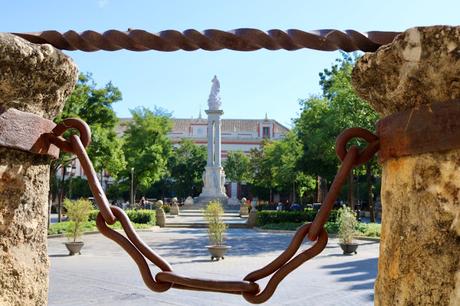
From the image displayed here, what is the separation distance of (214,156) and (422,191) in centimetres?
4805

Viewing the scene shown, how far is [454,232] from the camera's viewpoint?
1147mm

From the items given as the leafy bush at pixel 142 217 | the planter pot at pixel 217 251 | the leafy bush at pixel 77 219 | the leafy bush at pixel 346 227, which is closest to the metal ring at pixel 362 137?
the planter pot at pixel 217 251

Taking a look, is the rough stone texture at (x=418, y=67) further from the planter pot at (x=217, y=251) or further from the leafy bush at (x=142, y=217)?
the leafy bush at (x=142, y=217)

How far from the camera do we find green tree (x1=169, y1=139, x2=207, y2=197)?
63344 mm

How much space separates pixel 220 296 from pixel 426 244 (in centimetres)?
829

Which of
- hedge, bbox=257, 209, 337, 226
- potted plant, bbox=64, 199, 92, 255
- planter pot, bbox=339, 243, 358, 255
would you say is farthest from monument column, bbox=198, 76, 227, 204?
planter pot, bbox=339, 243, 358, 255

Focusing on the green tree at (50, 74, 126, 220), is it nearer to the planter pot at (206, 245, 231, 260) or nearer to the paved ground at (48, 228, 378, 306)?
the paved ground at (48, 228, 378, 306)

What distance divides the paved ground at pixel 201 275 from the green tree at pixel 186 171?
4353cm

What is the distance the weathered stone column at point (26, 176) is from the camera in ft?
4.64

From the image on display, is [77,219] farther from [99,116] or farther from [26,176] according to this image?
[26,176]

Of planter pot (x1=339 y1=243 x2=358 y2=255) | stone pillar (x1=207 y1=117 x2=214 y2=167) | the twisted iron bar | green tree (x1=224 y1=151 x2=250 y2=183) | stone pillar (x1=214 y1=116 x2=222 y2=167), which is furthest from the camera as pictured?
green tree (x1=224 y1=151 x2=250 y2=183)

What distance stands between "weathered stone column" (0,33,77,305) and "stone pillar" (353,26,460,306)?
2.90ft

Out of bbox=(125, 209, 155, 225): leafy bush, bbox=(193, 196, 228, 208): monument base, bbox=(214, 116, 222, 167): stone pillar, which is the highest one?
bbox=(214, 116, 222, 167): stone pillar

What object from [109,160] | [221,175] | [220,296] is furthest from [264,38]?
[221,175]
